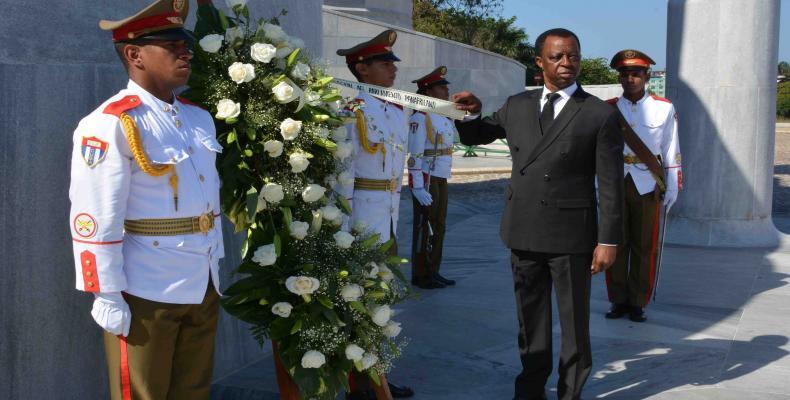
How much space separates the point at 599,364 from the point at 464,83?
18075 mm

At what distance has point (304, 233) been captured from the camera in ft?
12.7

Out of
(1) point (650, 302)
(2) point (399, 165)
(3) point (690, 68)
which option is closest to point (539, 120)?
(2) point (399, 165)

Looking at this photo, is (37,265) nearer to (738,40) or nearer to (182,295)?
(182,295)

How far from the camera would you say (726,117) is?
31.0 feet

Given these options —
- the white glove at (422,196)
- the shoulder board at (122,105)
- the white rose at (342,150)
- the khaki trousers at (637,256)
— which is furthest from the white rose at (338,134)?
the khaki trousers at (637,256)

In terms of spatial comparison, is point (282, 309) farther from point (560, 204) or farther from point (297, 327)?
point (560, 204)

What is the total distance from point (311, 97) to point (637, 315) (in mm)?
3387

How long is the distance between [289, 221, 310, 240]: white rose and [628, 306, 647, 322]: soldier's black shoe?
A: 3228 mm

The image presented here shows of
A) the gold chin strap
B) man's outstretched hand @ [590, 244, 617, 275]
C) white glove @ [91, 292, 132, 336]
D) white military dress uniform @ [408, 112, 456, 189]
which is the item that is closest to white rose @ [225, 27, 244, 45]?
the gold chin strap

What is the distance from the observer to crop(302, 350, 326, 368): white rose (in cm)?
382

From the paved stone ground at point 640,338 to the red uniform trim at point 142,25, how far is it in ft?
5.26

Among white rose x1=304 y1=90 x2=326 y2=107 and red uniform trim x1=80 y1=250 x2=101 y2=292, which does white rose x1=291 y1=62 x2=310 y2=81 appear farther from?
red uniform trim x1=80 y1=250 x2=101 y2=292

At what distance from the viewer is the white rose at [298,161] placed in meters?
3.79

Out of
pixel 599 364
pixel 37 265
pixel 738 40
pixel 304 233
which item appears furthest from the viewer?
pixel 738 40
